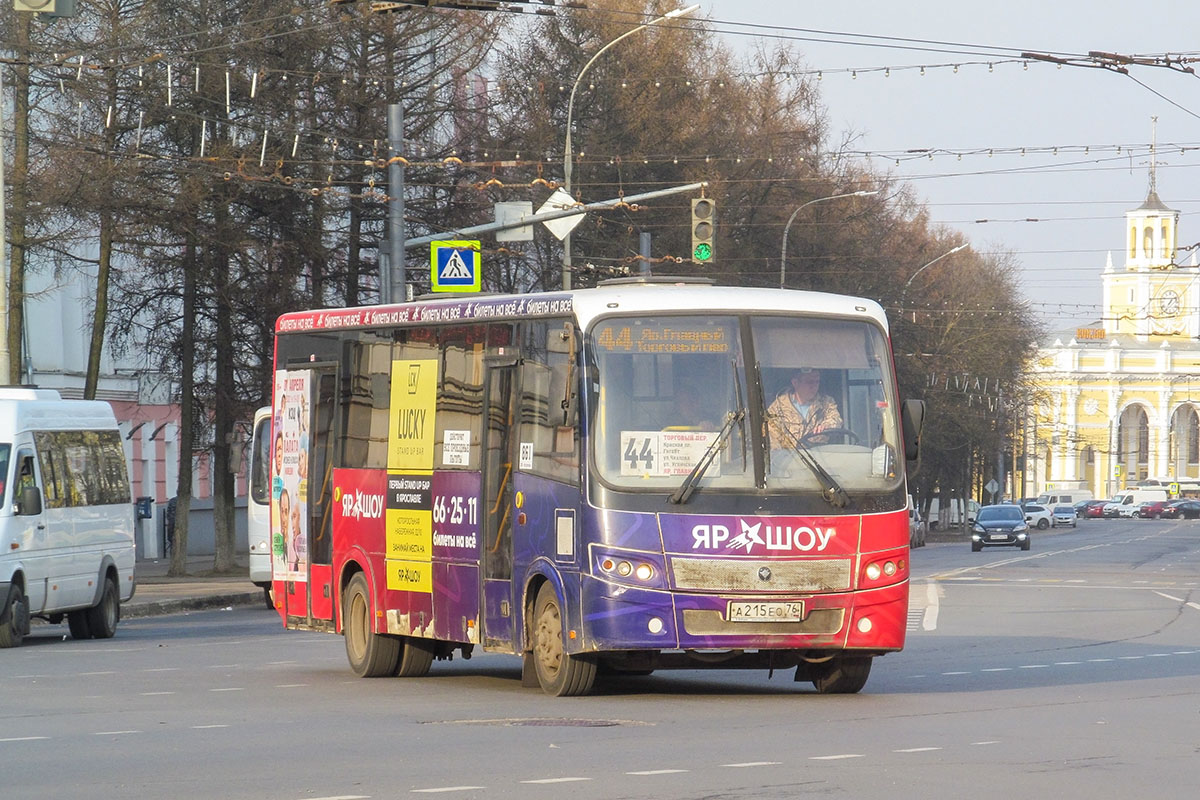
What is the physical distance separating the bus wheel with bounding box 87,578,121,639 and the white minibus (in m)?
0.01

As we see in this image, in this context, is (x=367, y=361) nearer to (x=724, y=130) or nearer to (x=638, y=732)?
(x=638, y=732)

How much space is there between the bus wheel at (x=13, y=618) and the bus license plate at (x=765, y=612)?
10.2 m

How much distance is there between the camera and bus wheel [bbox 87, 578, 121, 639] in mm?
23844

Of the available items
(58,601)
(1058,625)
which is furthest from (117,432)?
(1058,625)

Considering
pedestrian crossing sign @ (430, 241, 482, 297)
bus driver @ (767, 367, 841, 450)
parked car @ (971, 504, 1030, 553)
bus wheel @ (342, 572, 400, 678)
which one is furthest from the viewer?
parked car @ (971, 504, 1030, 553)


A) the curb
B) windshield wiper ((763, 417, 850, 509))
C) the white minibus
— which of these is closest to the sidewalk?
the curb

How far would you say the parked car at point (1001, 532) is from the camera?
205 feet

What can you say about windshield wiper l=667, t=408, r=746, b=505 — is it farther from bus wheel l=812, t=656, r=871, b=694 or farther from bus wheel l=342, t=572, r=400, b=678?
bus wheel l=342, t=572, r=400, b=678

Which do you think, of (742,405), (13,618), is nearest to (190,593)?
(13,618)

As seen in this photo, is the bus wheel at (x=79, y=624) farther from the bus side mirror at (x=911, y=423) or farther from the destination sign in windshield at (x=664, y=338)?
the bus side mirror at (x=911, y=423)

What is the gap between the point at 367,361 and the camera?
56.4 feet

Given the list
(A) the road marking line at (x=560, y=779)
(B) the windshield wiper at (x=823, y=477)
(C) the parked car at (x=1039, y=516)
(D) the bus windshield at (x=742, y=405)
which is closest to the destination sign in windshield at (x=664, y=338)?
(D) the bus windshield at (x=742, y=405)

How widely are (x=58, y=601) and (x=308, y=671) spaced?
589cm

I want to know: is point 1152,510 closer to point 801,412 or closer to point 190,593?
point 190,593
